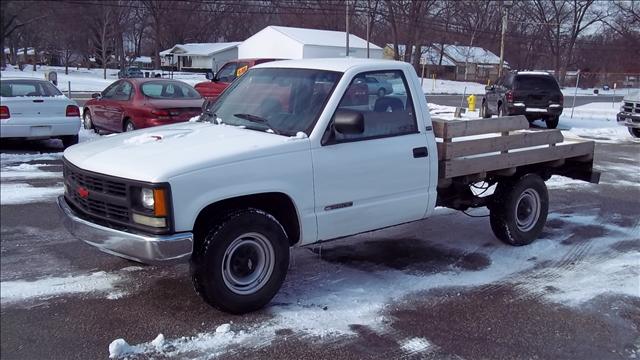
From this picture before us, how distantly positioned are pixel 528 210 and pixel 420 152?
206cm

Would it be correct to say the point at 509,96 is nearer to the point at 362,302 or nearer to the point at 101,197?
the point at 362,302

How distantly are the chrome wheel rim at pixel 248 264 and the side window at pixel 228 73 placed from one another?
46.2 ft

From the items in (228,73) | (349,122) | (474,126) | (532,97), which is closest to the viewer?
(349,122)

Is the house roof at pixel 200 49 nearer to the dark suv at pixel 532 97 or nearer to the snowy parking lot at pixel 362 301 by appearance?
the dark suv at pixel 532 97

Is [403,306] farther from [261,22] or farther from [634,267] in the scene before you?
[261,22]

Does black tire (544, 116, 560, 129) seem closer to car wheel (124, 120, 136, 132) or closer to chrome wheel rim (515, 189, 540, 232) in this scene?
car wheel (124, 120, 136, 132)

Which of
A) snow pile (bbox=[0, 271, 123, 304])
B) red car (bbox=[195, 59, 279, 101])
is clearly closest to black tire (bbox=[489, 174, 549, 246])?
snow pile (bbox=[0, 271, 123, 304])

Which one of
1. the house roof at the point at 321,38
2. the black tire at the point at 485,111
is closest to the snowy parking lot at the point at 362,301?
the black tire at the point at 485,111

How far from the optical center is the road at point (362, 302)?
4117mm

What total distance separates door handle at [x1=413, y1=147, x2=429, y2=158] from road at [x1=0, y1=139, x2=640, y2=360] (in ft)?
3.63

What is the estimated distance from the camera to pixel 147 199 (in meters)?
4.09

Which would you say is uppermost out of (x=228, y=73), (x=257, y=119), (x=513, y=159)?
(x=228, y=73)

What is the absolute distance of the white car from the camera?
11.0 metres

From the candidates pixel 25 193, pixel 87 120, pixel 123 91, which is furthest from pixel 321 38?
pixel 25 193
